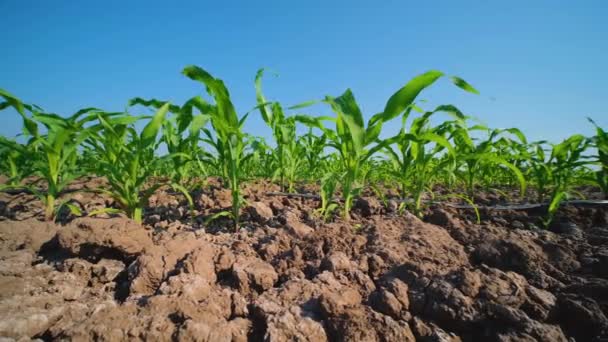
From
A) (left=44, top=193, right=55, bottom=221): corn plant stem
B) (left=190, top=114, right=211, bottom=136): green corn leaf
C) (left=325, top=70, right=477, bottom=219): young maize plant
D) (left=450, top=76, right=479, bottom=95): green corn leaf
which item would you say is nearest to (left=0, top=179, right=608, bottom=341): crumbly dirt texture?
(left=44, top=193, right=55, bottom=221): corn plant stem

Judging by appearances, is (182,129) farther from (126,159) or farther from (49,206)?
(49,206)

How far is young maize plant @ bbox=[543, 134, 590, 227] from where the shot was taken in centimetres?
195

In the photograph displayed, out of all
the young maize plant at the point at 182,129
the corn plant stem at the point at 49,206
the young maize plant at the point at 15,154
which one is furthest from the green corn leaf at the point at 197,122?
the young maize plant at the point at 15,154

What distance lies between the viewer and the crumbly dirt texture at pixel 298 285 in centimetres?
71

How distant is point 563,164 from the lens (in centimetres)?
209

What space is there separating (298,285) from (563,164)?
2360 millimetres

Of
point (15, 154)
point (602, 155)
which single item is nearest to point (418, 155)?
point (602, 155)

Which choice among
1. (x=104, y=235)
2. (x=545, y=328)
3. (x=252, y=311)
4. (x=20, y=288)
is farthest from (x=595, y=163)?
(x=20, y=288)

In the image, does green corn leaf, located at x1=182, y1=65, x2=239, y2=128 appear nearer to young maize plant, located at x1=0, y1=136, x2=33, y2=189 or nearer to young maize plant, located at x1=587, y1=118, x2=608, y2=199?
young maize plant, located at x1=0, y1=136, x2=33, y2=189

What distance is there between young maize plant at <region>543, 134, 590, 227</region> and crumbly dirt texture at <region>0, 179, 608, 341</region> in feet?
1.50

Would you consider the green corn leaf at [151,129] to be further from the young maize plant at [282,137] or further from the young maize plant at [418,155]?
the young maize plant at [418,155]

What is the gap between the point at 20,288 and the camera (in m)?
0.90

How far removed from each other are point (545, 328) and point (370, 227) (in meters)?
0.78

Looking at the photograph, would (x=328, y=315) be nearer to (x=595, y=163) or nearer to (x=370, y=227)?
(x=370, y=227)
